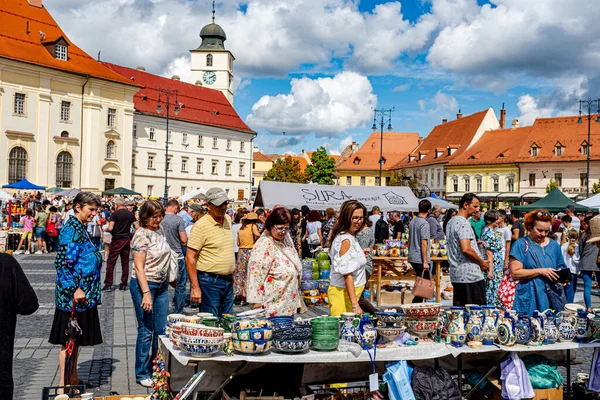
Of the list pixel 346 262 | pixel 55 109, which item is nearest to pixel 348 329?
pixel 346 262

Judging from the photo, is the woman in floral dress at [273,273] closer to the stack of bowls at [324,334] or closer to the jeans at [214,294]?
the jeans at [214,294]

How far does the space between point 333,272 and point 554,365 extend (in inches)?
87.0

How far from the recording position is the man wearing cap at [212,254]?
6.27m

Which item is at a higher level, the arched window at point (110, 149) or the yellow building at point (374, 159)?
the yellow building at point (374, 159)

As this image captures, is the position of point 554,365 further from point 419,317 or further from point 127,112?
point 127,112

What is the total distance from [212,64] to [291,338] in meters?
81.4

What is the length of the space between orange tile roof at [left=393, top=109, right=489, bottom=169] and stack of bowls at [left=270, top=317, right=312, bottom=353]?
71.3 m

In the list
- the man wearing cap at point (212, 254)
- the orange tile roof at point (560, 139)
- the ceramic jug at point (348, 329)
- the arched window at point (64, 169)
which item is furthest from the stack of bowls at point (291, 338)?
the orange tile roof at point (560, 139)

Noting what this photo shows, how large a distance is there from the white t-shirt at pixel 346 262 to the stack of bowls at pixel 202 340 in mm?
1560

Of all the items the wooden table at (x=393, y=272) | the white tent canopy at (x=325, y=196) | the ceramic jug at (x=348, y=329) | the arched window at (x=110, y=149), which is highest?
the arched window at (x=110, y=149)

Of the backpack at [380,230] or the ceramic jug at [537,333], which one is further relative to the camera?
the backpack at [380,230]

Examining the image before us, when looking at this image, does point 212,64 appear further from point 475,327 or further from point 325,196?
point 475,327

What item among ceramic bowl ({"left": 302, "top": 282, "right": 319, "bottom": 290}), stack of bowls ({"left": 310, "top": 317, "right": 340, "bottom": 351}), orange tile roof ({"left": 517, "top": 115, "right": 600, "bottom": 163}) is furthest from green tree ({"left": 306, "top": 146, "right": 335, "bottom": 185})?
stack of bowls ({"left": 310, "top": 317, "right": 340, "bottom": 351})

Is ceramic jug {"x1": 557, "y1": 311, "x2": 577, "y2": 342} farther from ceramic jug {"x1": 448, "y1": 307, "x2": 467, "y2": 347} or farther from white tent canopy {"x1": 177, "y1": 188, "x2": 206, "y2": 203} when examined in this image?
white tent canopy {"x1": 177, "y1": 188, "x2": 206, "y2": 203}
